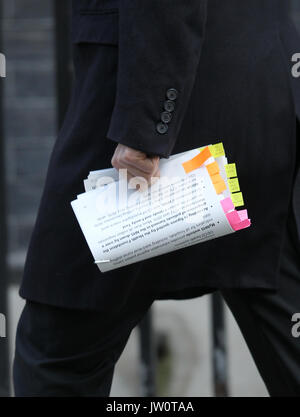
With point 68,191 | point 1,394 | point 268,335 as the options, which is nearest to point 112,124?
point 68,191

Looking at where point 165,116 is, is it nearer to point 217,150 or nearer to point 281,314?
point 217,150

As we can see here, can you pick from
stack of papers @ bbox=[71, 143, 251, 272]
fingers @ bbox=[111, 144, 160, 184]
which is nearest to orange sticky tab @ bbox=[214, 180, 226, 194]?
stack of papers @ bbox=[71, 143, 251, 272]

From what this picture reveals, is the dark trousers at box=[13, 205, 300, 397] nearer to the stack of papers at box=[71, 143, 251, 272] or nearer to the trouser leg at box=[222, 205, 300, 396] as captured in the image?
the trouser leg at box=[222, 205, 300, 396]

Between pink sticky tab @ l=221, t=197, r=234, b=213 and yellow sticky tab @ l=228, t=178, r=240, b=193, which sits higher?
yellow sticky tab @ l=228, t=178, r=240, b=193

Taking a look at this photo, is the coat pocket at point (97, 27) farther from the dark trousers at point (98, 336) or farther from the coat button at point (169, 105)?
the dark trousers at point (98, 336)

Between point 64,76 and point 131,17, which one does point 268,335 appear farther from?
point 64,76

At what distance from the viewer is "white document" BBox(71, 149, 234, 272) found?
5.62 ft

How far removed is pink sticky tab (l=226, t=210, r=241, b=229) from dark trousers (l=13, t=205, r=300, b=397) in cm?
19

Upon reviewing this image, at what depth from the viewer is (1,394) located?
104 inches

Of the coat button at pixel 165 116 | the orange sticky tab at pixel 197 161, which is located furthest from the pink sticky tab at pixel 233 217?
the coat button at pixel 165 116

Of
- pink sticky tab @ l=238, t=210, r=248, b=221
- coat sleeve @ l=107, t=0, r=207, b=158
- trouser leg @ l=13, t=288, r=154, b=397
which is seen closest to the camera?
coat sleeve @ l=107, t=0, r=207, b=158

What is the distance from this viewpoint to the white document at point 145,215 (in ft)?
5.62
